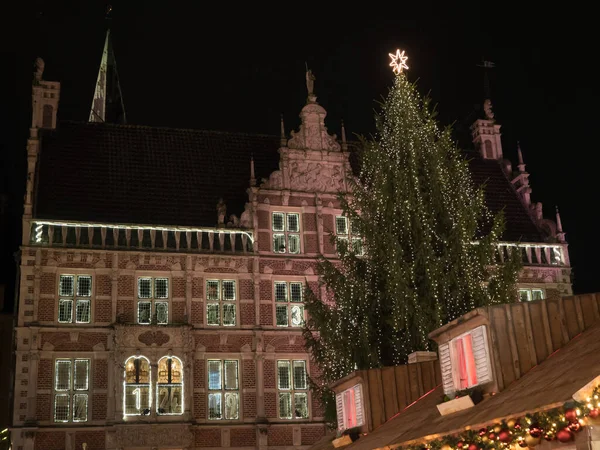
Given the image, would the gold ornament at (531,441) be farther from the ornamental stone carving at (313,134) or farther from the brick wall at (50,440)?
the ornamental stone carving at (313,134)

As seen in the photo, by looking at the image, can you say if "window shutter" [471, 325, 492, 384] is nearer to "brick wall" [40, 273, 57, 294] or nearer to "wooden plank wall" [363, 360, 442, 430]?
"wooden plank wall" [363, 360, 442, 430]

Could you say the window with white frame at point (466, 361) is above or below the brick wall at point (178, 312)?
below

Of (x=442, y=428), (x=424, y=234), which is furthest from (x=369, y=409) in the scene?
(x=424, y=234)

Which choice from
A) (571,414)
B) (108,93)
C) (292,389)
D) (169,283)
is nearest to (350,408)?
(571,414)

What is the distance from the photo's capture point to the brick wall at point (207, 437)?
27641 millimetres

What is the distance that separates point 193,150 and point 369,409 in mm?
19187

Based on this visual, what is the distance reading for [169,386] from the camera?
27.8m

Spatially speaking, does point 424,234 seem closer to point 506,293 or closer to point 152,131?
point 506,293

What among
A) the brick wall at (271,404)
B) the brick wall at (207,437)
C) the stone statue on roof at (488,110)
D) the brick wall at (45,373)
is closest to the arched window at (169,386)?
the brick wall at (207,437)

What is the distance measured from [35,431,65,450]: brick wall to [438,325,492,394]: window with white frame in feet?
53.8

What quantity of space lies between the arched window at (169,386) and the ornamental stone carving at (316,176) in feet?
25.3

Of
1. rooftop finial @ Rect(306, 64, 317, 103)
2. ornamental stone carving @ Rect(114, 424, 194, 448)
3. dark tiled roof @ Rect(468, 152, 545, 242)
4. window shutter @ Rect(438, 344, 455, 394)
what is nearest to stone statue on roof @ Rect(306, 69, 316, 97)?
rooftop finial @ Rect(306, 64, 317, 103)

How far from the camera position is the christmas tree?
20969 mm

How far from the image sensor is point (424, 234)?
21562 mm
